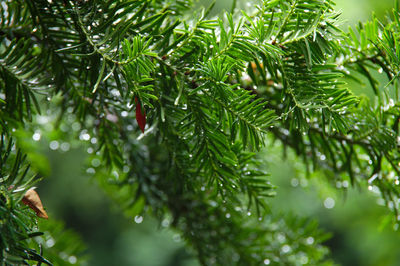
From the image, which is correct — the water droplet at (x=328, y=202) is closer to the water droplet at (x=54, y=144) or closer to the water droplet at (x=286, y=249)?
the water droplet at (x=286, y=249)

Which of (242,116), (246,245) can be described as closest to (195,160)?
(242,116)

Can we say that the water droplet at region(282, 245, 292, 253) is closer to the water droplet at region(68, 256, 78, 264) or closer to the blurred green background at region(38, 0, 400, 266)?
the water droplet at region(68, 256, 78, 264)

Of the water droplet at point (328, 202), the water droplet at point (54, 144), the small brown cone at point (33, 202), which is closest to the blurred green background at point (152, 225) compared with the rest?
the water droplet at point (328, 202)

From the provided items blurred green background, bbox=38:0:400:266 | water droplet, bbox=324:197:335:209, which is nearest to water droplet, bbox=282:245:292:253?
water droplet, bbox=324:197:335:209

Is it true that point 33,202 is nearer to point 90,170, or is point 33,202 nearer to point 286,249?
point 90,170

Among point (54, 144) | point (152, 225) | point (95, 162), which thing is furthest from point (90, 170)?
point (152, 225)

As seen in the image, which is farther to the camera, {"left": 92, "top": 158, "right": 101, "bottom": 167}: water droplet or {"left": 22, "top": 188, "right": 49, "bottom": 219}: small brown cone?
{"left": 92, "top": 158, "right": 101, "bottom": 167}: water droplet

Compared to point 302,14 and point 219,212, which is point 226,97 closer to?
point 302,14

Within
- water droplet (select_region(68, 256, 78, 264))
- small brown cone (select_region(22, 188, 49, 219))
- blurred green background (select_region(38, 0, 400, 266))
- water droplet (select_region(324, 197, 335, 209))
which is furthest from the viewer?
blurred green background (select_region(38, 0, 400, 266))
